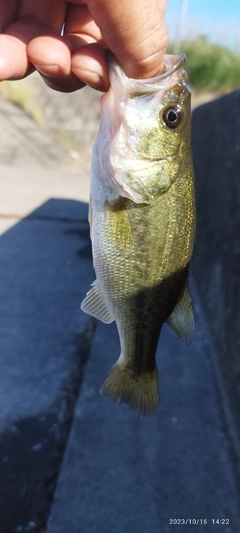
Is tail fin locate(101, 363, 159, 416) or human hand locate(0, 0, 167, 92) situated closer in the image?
human hand locate(0, 0, 167, 92)

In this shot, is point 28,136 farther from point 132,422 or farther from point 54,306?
point 132,422

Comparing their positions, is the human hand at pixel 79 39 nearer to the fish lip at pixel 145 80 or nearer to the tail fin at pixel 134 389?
the fish lip at pixel 145 80

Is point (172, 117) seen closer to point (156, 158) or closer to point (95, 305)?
point (156, 158)

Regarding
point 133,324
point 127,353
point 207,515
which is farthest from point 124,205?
point 207,515

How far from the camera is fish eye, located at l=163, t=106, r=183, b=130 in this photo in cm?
149

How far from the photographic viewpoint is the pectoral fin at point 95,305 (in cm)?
170

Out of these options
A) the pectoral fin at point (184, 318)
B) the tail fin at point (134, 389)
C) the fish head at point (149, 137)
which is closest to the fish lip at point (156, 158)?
the fish head at point (149, 137)

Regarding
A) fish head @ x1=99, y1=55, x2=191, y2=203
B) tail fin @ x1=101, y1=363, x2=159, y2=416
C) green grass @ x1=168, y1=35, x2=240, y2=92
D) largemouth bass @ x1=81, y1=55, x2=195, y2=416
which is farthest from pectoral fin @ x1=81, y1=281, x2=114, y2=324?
green grass @ x1=168, y1=35, x2=240, y2=92

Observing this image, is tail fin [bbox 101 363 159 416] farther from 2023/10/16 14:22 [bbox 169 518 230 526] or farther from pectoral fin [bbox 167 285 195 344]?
2023/10/16 14:22 [bbox 169 518 230 526]

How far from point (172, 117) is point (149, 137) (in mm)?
99

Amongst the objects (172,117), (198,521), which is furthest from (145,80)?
(198,521)

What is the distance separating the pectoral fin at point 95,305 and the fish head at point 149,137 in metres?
0.40

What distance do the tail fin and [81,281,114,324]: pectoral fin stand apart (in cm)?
23

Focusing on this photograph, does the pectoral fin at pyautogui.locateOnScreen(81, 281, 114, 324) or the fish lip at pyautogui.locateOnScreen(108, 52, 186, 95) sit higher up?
the fish lip at pyautogui.locateOnScreen(108, 52, 186, 95)
